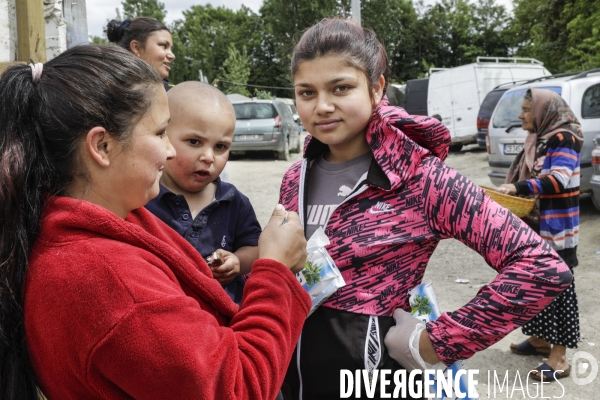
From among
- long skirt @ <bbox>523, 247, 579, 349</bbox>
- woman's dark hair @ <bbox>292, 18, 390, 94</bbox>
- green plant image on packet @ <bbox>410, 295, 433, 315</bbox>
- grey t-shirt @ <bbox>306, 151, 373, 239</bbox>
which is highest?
woman's dark hair @ <bbox>292, 18, 390, 94</bbox>

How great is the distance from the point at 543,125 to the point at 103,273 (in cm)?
431

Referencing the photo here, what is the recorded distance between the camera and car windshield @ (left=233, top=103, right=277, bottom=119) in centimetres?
1639

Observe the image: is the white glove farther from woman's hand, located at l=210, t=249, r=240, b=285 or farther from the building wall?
the building wall

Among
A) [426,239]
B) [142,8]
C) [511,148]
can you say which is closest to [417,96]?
[511,148]

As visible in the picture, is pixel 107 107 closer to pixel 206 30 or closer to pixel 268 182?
pixel 268 182

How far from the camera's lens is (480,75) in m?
16.1

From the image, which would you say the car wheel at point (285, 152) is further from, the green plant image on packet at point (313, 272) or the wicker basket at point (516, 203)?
the green plant image on packet at point (313, 272)

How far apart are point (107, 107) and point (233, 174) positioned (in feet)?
42.6

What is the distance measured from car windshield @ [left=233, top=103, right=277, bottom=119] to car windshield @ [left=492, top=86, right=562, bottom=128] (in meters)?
7.65

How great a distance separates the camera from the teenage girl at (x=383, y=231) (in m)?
1.71

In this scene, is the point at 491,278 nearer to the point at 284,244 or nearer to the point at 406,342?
the point at 406,342

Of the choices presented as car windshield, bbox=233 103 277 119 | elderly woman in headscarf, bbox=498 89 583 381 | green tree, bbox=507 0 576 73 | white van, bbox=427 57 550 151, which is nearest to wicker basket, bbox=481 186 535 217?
elderly woman in headscarf, bbox=498 89 583 381

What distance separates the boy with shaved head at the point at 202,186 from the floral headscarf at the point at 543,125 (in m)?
3.24

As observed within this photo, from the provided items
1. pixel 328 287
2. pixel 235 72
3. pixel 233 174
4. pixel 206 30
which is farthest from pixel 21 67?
pixel 206 30
